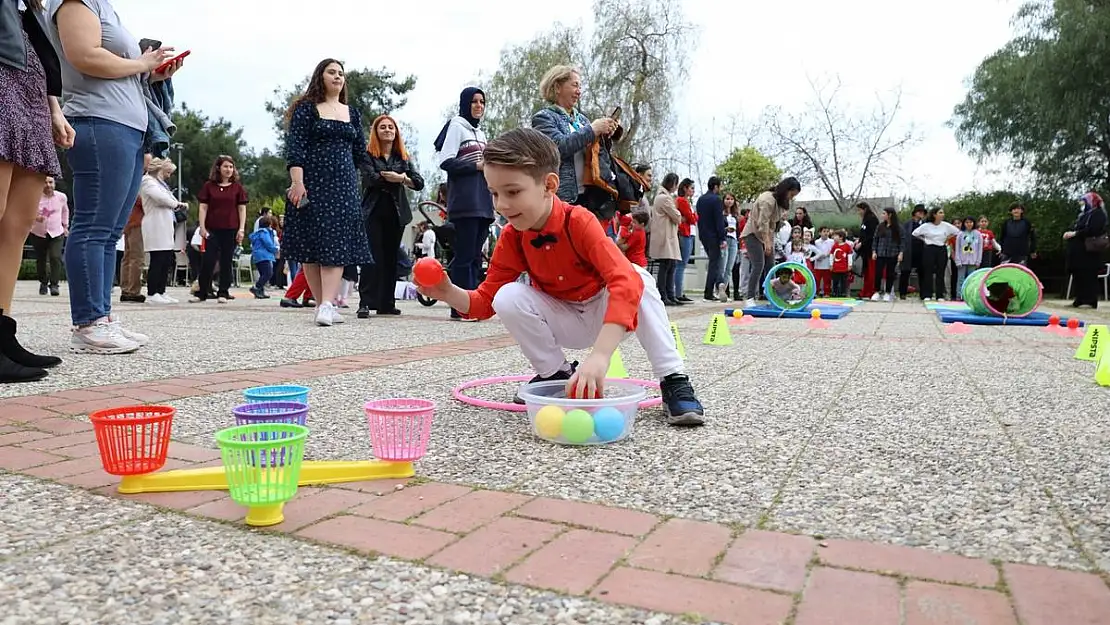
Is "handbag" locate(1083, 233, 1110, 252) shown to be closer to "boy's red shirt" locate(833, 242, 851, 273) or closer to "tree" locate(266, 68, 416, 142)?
"boy's red shirt" locate(833, 242, 851, 273)

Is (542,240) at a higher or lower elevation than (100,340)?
higher

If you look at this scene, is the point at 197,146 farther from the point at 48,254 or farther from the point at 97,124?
the point at 97,124

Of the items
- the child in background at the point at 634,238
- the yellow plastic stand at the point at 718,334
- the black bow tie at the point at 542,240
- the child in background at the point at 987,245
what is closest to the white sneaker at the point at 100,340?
the black bow tie at the point at 542,240

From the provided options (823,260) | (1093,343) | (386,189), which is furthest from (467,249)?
(823,260)

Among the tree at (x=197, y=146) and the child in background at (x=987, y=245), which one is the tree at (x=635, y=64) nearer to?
the child in background at (x=987, y=245)

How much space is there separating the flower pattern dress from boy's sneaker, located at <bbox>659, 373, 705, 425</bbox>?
13.2 ft

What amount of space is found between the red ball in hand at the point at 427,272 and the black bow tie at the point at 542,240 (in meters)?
0.41

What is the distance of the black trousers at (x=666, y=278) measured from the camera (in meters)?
11.3

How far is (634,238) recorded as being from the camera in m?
9.20

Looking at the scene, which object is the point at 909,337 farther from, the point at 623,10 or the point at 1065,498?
the point at 623,10

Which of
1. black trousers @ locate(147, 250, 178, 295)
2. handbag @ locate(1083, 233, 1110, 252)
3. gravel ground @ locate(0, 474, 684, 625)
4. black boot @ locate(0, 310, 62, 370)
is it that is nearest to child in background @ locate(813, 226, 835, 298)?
handbag @ locate(1083, 233, 1110, 252)

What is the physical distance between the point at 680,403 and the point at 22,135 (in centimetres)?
294

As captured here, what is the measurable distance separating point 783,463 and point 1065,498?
2.32 ft

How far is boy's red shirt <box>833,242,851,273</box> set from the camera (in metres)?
15.6
